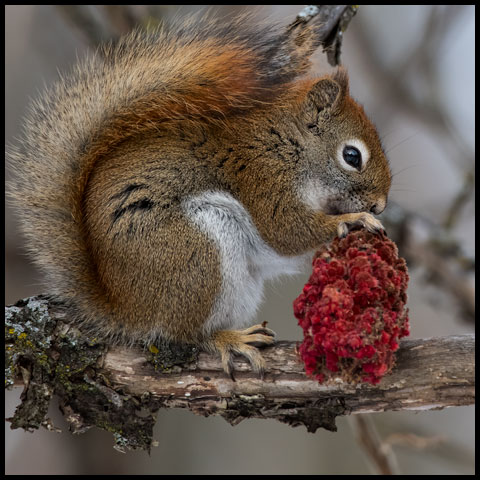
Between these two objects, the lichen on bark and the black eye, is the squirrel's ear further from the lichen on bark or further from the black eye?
the lichen on bark

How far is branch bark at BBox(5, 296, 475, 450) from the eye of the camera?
1696mm

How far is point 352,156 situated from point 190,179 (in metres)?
0.61

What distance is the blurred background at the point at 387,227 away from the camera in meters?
2.86

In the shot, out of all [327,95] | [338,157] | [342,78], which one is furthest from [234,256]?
[342,78]

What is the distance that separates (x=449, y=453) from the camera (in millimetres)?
2541

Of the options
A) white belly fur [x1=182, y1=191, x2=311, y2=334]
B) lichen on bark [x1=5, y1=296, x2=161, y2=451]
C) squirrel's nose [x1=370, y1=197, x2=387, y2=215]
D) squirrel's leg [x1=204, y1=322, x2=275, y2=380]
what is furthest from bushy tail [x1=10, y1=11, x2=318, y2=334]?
squirrel's nose [x1=370, y1=197, x2=387, y2=215]

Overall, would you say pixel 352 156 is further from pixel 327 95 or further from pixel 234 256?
pixel 234 256

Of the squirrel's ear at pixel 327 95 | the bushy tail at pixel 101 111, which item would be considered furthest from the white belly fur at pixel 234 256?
the squirrel's ear at pixel 327 95

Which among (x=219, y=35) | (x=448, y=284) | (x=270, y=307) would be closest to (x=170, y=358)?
(x=219, y=35)

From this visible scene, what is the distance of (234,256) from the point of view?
1.97 metres

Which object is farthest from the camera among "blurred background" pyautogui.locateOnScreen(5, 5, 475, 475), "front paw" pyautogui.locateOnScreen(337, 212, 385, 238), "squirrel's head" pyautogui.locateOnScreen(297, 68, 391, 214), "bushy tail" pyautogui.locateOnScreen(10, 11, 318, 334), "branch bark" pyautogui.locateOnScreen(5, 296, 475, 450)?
"blurred background" pyautogui.locateOnScreen(5, 5, 475, 475)

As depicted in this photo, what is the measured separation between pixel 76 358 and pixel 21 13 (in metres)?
2.51

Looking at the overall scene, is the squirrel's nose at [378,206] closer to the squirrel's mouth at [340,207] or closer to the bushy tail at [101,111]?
the squirrel's mouth at [340,207]

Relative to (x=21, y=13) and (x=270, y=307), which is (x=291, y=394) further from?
(x=21, y=13)
